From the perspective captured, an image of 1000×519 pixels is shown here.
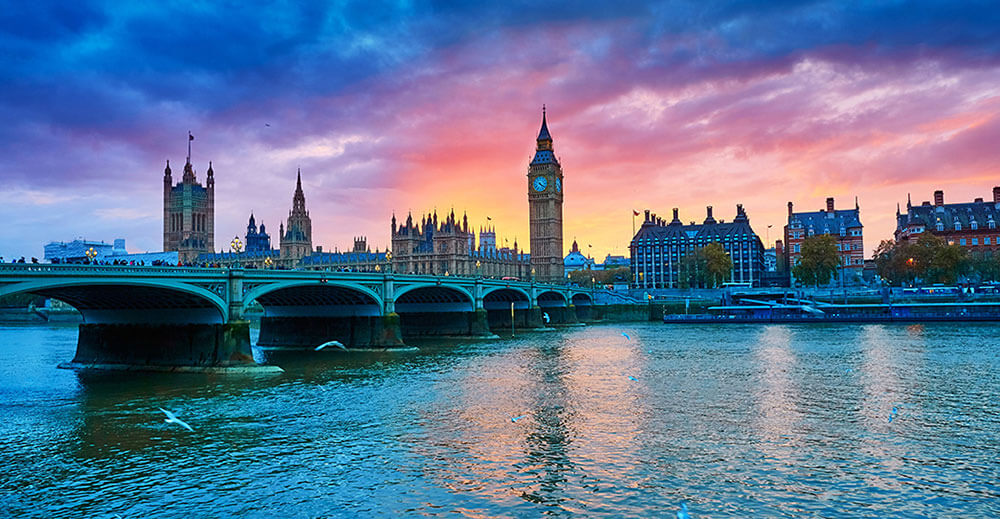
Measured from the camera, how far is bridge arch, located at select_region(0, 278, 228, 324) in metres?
36.2

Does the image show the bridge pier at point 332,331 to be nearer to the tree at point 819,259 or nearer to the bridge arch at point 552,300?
the bridge arch at point 552,300

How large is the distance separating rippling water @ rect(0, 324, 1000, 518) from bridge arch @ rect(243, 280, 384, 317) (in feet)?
31.8

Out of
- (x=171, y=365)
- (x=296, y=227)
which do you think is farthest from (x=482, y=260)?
(x=171, y=365)

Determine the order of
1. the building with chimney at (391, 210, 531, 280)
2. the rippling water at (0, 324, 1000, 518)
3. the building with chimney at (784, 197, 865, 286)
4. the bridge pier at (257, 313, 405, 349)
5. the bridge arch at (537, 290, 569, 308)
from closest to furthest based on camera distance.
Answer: the rippling water at (0, 324, 1000, 518), the bridge pier at (257, 313, 405, 349), the bridge arch at (537, 290, 569, 308), the building with chimney at (784, 197, 865, 286), the building with chimney at (391, 210, 531, 280)

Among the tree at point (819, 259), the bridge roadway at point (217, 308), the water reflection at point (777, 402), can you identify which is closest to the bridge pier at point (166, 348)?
the bridge roadway at point (217, 308)

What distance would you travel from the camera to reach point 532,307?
3728 inches

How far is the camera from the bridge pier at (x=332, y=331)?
5947 centimetres

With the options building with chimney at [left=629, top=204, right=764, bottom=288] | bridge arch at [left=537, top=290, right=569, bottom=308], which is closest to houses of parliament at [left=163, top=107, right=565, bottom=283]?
building with chimney at [left=629, top=204, right=764, bottom=288]

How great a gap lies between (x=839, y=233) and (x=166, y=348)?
13114 centimetres

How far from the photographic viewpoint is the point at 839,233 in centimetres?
14212

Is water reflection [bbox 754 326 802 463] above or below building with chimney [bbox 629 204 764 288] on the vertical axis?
below

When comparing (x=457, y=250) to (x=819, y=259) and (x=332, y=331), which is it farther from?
(x=332, y=331)

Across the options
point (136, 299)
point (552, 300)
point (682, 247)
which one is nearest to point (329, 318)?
point (136, 299)

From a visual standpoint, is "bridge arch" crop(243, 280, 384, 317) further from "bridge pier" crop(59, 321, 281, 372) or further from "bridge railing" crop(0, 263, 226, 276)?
"bridge railing" crop(0, 263, 226, 276)
